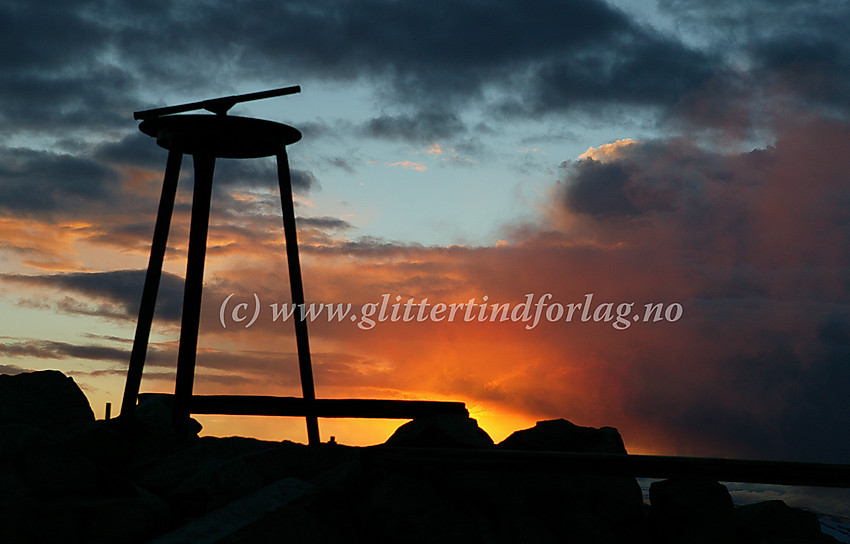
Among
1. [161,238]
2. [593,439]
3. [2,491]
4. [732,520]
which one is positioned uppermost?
[161,238]

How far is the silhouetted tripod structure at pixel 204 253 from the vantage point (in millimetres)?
11078

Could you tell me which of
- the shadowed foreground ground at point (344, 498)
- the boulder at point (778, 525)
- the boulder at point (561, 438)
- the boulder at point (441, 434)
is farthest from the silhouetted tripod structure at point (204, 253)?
the boulder at point (778, 525)

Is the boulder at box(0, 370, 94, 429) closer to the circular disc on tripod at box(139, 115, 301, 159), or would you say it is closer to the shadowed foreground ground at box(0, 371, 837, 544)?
the shadowed foreground ground at box(0, 371, 837, 544)

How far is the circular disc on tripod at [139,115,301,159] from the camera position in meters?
11.1

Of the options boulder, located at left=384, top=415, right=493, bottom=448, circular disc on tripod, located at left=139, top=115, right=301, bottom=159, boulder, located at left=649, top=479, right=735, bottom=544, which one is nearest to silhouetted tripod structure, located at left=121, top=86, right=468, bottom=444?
circular disc on tripod, located at left=139, top=115, right=301, bottom=159

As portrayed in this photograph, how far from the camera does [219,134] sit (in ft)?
36.5

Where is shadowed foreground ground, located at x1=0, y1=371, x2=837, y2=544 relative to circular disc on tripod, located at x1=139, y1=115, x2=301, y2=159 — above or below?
below

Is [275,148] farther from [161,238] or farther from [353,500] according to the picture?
[353,500]

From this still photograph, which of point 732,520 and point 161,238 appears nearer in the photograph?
point 732,520

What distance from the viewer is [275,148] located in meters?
11.7

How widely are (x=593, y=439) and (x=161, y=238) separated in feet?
20.6

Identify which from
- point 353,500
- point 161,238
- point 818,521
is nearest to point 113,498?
point 353,500

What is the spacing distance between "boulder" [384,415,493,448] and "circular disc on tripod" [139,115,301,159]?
173 inches

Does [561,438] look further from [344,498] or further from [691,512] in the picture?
[344,498]
